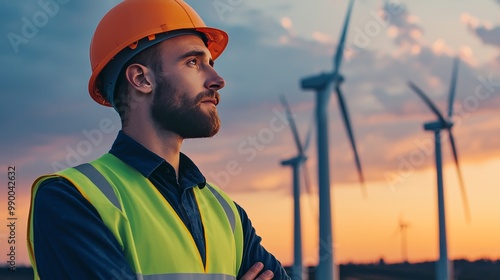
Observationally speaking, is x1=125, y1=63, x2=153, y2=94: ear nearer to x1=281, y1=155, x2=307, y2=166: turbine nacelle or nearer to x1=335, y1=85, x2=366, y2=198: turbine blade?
x1=335, y1=85, x2=366, y2=198: turbine blade

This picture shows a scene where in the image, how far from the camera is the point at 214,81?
195 inches

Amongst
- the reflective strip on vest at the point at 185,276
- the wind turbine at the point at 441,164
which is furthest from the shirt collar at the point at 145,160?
the wind turbine at the point at 441,164

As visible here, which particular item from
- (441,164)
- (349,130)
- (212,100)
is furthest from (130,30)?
(441,164)

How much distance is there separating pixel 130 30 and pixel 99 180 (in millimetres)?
1036

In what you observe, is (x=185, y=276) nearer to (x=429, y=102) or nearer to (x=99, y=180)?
(x=99, y=180)

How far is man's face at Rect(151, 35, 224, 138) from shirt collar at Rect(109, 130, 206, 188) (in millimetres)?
190

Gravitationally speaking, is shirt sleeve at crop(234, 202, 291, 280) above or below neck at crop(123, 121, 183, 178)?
below

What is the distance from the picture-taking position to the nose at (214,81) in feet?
16.3

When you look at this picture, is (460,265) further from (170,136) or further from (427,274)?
(170,136)

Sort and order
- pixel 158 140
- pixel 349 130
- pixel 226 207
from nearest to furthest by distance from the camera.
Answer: pixel 158 140 → pixel 226 207 → pixel 349 130

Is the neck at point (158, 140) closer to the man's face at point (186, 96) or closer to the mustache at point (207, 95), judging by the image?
→ the man's face at point (186, 96)

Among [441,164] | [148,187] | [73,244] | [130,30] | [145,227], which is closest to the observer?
[73,244]

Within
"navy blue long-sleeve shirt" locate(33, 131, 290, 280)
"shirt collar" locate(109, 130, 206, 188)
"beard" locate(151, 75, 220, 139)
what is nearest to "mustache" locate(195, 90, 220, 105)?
"beard" locate(151, 75, 220, 139)

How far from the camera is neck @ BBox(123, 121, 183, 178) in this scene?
4965mm
